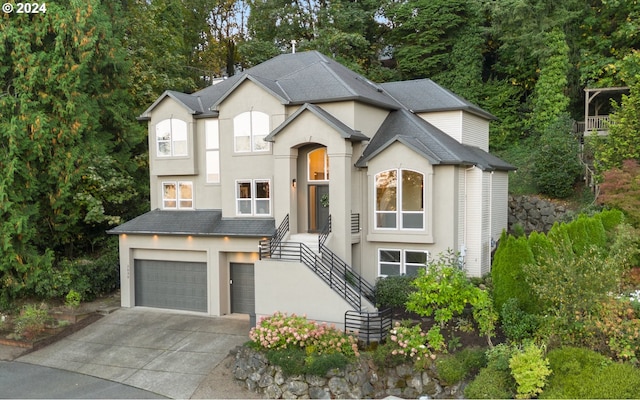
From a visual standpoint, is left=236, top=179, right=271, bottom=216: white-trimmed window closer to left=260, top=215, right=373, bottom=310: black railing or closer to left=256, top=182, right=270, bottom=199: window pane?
left=256, top=182, right=270, bottom=199: window pane

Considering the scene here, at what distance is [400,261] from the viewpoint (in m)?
18.5

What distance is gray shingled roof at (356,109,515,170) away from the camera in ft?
57.8

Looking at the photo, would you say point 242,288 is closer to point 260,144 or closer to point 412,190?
point 260,144

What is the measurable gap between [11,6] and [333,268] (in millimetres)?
15547

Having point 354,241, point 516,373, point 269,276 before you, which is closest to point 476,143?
point 354,241

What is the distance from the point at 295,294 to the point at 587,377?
8367 millimetres

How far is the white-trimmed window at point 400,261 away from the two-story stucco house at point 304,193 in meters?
0.04

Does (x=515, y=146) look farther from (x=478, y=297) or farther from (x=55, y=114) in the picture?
(x=55, y=114)

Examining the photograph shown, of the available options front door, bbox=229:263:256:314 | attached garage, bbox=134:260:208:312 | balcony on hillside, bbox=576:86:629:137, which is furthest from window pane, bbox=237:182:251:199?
balcony on hillside, bbox=576:86:629:137

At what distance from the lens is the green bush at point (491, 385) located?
452 inches

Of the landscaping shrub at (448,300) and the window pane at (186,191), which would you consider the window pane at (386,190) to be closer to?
the landscaping shrub at (448,300)

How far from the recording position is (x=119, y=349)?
16.9 meters

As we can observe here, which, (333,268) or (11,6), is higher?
(11,6)

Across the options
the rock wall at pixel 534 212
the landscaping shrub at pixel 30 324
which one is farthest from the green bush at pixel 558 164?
the landscaping shrub at pixel 30 324
